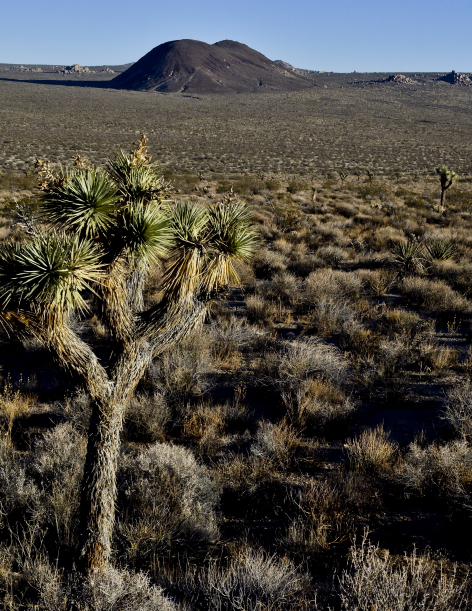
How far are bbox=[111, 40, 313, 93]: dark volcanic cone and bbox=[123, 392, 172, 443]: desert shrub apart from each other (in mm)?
132263

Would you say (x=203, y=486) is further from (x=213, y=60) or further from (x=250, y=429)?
(x=213, y=60)

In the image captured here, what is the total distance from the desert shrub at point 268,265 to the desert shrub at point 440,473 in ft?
24.3

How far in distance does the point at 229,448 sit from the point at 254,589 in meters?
2.13

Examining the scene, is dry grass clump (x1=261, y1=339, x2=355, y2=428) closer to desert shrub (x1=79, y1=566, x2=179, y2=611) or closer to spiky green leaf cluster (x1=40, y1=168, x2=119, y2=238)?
desert shrub (x1=79, y1=566, x2=179, y2=611)

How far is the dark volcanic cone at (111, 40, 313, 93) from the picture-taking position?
435 ft

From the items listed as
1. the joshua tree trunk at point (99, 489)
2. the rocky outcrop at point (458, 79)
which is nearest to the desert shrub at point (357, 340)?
the joshua tree trunk at point (99, 489)

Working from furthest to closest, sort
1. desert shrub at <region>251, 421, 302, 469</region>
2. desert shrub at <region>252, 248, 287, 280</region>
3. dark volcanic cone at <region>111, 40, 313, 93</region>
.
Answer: dark volcanic cone at <region>111, 40, 313, 93</region>
desert shrub at <region>252, 248, 287, 280</region>
desert shrub at <region>251, 421, 302, 469</region>

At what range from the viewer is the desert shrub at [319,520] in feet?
12.1

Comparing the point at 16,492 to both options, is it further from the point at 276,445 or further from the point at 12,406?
the point at 276,445

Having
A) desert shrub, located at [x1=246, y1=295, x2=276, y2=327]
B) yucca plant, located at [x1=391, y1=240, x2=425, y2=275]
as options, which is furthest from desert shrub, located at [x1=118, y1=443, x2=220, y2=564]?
yucca plant, located at [x1=391, y1=240, x2=425, y2=275]

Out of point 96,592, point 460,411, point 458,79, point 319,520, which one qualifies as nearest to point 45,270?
point 96,592

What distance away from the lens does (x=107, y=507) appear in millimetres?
3596

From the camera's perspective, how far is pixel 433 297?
9.54m

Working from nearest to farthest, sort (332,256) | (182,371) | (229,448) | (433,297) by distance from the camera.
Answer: (229,448) → (182,371) → (433,297) → (332,256)
